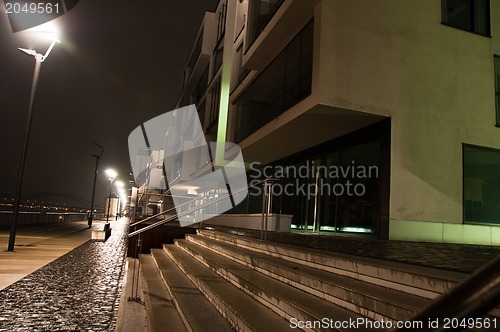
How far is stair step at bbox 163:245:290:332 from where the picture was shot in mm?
3252

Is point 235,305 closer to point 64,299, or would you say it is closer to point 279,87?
point 64,299

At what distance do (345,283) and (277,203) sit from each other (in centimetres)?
1223

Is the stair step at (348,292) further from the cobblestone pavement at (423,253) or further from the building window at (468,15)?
the building window at (468,15)

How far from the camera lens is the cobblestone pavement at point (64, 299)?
435 cm

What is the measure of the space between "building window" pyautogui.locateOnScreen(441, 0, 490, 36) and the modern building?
0.11ft

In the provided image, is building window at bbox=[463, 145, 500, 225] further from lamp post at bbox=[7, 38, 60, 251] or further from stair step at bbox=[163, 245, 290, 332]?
lamp post at bbox=[7, 38, 60, 251]

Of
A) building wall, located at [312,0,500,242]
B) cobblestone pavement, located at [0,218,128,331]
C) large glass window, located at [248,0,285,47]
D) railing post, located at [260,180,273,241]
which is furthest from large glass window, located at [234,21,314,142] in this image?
cobblestone pavement, located at [0,218,128,331]

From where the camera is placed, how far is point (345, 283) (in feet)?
11.5

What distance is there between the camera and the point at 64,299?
549 centimetres

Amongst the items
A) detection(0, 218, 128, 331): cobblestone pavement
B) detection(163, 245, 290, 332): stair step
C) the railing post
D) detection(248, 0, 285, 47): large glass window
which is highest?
detection(248, 0, 285, 47): large glass window

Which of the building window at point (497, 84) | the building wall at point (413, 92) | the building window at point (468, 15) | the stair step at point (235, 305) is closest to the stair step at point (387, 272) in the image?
the stair step at point (235, 305)

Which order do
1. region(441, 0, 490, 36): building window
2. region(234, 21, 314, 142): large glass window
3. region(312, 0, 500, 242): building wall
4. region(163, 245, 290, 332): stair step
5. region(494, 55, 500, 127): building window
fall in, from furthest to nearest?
region(234, 21, 314, 142): large glass window < region(441, 0, 490, 36): building window < region(494, 55, 500, 127): building window < region(312, 0, 500, 242): building wall < region(163, 245, 290, 332): stair step

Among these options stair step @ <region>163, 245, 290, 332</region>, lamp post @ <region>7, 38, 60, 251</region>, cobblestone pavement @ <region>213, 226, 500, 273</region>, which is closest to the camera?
stair step @ <region>163, 245, 290, 332</region>

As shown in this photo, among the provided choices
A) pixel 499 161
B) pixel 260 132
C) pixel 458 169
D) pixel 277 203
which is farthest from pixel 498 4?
pixel 277 203
